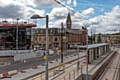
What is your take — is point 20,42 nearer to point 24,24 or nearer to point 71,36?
point 24,24

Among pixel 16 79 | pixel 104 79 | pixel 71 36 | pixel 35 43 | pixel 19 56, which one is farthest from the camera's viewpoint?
pixel 71 36

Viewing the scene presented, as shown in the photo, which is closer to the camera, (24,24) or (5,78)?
(5,78)

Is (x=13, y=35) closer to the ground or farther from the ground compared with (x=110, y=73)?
farther from the ground

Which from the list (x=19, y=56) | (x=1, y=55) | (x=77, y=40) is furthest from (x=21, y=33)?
(x=77, y=40)

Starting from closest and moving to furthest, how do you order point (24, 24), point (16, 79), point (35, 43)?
point (16, 79), point (24, 24), point (35, 43)

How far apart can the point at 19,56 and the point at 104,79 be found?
21312 mm

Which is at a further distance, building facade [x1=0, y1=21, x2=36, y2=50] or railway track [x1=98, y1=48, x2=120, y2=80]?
building facade [x1=0, y1=21, x2=36, y2=50]

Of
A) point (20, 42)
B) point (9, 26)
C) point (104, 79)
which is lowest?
point (104, 79)

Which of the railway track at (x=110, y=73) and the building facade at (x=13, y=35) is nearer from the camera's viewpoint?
the railway track at (x=110, y=73)

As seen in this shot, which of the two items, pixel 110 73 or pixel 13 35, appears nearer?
pixel 110 73

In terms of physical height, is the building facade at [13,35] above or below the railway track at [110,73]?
above

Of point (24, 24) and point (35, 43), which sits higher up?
point (24, 24)

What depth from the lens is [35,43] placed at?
8906cm

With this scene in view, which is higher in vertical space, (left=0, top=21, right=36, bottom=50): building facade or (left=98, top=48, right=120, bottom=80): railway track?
(left=0, top=21, right=36, bottom=50): building facade
